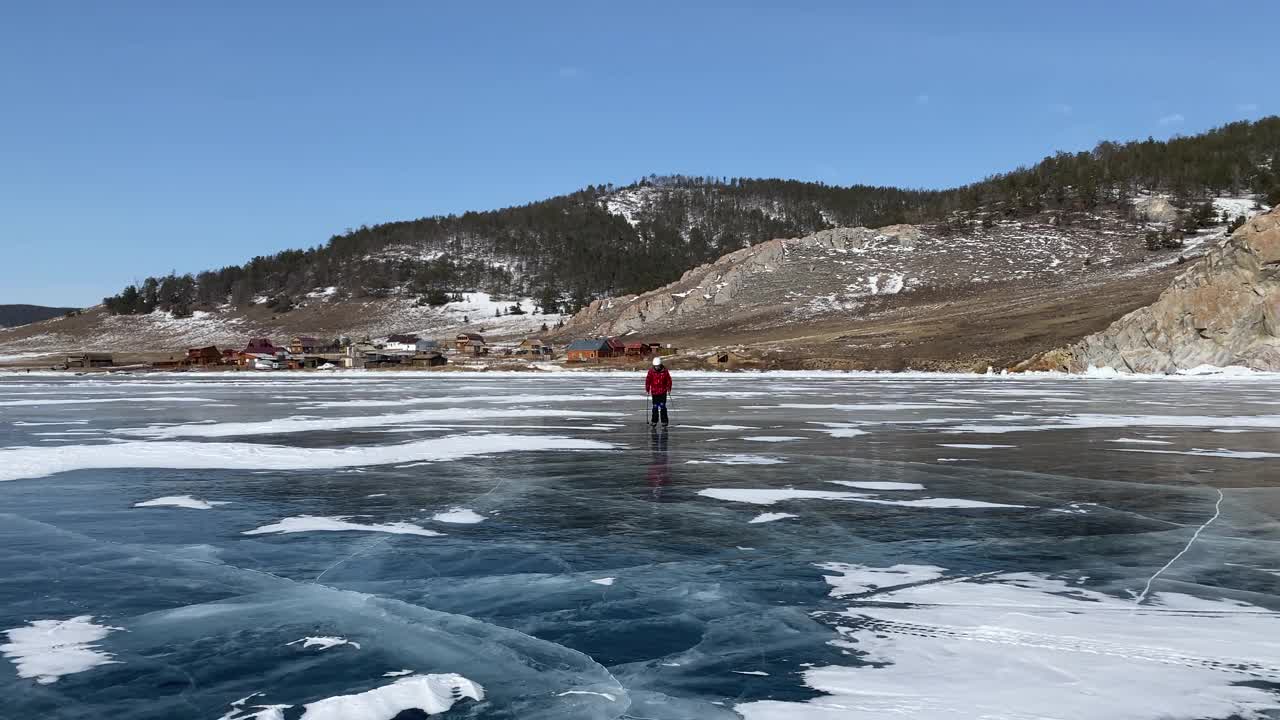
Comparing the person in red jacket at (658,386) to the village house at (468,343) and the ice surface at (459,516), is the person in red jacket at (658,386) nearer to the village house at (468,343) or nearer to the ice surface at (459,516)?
the ice surface at (459,516)

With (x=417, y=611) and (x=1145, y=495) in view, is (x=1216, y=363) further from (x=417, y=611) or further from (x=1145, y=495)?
(x=417, y=611)

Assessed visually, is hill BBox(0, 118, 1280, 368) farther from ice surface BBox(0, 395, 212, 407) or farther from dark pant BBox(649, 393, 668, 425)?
dark pant BBox(649, 393, 668, 425)

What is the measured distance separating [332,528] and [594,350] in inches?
3884

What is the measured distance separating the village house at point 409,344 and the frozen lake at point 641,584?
408 feet

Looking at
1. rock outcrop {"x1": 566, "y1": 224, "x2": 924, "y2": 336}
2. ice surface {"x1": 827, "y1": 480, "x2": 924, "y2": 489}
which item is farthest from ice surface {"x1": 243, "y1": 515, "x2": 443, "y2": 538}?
rock outcrop {"x1": 566, "y1": 224, "x2": 924, "y2": 336}

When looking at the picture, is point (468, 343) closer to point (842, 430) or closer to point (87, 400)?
point (87, 400)

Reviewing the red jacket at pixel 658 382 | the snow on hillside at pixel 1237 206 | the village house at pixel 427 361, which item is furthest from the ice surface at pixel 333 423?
the snow on hillside at pixel 1237 206

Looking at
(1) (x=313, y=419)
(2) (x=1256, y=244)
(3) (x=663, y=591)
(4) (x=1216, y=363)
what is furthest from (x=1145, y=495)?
(2) (x=1256, y=244)

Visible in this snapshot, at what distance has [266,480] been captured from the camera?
553 inches

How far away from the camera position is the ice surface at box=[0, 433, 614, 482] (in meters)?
15.7

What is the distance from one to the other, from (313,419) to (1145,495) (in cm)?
2077

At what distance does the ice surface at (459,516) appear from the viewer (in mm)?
10695

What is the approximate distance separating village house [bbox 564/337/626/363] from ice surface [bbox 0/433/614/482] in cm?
8703

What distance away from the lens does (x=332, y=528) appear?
10219mm
